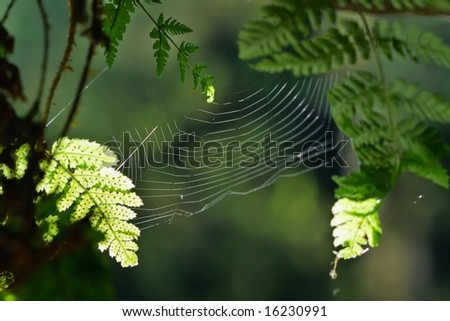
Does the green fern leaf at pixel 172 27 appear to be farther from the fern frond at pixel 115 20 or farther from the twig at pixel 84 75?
the twig at pixel 84 75

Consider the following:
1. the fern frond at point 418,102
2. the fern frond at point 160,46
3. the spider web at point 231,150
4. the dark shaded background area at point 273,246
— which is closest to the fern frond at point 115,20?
the fern frond at point 160,46

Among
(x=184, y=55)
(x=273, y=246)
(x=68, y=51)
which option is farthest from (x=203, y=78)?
(x=273, y=246)

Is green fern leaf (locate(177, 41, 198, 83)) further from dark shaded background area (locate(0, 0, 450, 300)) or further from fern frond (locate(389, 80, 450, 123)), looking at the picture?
dark shaded background area (locate(0, 0, 450, 300))

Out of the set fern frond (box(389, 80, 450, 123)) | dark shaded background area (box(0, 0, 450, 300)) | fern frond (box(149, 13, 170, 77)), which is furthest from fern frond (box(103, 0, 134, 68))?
dark shaded background area (box(0, 0, 450, 300))

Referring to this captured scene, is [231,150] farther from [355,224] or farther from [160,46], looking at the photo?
[355,224]

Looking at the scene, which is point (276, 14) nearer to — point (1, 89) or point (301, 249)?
point (1, 89)

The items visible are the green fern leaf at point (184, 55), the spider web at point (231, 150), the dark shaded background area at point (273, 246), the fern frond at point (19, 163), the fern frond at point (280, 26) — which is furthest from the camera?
the dark shaded background area at point (273, 246)
